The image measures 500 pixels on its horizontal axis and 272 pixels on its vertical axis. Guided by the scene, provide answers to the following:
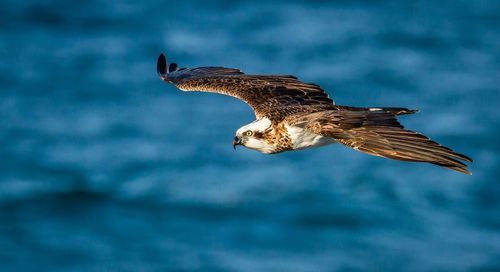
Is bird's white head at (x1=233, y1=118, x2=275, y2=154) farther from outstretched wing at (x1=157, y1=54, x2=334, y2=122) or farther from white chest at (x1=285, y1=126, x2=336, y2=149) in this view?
white chest at (x1=285, y1=126, x2=336, y2=149)

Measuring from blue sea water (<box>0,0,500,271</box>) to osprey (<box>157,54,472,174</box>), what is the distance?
16.5m

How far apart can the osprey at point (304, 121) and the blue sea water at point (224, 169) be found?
1646 cm

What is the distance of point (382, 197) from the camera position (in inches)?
1620

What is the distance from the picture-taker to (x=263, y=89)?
2206 centimetres

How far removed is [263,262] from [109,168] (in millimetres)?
6337

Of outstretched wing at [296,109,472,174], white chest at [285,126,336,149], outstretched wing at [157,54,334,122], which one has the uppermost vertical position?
outstretched wing at [157,54,334,122]

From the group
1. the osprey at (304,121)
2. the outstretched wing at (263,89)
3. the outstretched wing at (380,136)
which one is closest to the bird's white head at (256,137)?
the osprey at (304,121)

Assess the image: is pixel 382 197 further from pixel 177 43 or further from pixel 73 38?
pixel 73 38

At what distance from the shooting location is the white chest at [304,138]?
64.4 feet

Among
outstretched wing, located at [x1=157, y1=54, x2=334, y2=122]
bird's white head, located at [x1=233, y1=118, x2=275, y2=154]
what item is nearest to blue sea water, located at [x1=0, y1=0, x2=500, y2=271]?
outstretched wing, located at [x1=157, y1=54, x2=334, y2=122]

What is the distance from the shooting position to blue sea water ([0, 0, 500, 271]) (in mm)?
40531

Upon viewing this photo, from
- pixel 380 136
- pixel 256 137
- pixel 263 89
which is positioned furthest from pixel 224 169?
pixel 380 136

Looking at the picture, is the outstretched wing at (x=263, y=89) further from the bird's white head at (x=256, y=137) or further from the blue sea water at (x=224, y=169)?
the blue sea water at (x=224, y=169)

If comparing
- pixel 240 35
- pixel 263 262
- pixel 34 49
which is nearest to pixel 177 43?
pixel 240 35
